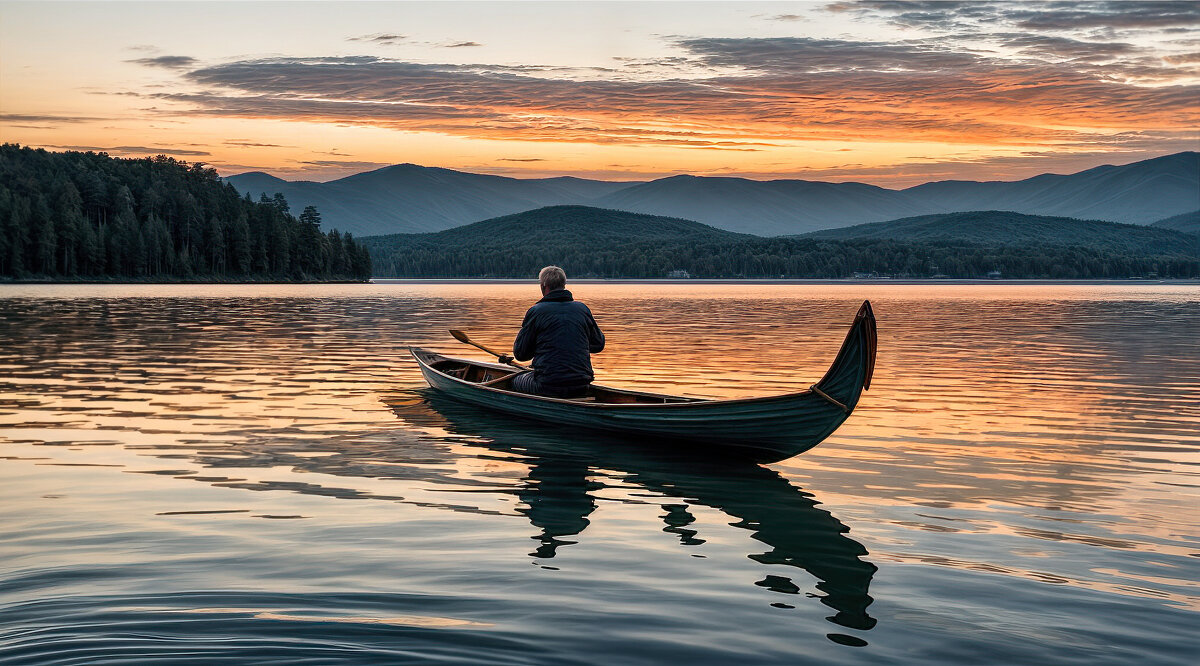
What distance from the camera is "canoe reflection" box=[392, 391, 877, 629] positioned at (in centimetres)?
945

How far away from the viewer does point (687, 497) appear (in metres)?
13.0

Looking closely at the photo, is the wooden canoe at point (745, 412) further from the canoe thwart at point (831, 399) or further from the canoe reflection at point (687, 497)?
the canoe reflection at point (687, 497)

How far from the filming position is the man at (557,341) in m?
17.2

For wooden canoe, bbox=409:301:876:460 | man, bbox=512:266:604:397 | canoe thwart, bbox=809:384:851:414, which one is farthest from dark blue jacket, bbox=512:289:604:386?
canoe thwart, bbox=809:384:851:414

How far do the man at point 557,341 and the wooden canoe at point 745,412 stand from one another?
371mm

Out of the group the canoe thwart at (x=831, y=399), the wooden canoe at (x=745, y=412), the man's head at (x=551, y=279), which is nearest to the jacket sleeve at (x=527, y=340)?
the man's head at (x=551, y=279)

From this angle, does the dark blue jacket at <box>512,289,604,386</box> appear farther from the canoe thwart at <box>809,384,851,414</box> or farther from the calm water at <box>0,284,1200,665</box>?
the canoe thwart at <box>809,384,851,414</box>

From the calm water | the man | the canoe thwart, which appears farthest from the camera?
the man

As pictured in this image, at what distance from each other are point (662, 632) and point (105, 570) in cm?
528

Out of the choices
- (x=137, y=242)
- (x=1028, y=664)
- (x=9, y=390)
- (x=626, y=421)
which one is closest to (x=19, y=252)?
(x=137, y=242)

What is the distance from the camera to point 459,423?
19891 mm

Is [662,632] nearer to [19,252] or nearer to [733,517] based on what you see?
[733,517]

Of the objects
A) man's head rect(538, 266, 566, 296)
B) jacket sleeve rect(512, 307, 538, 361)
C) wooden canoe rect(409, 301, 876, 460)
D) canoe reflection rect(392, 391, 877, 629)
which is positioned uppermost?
man's head rect(538, 266, 566, 296)

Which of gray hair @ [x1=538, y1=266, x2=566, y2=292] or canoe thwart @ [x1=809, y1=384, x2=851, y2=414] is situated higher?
gray hair @ [x1=538, y1=266, x2=566, y2=292]
